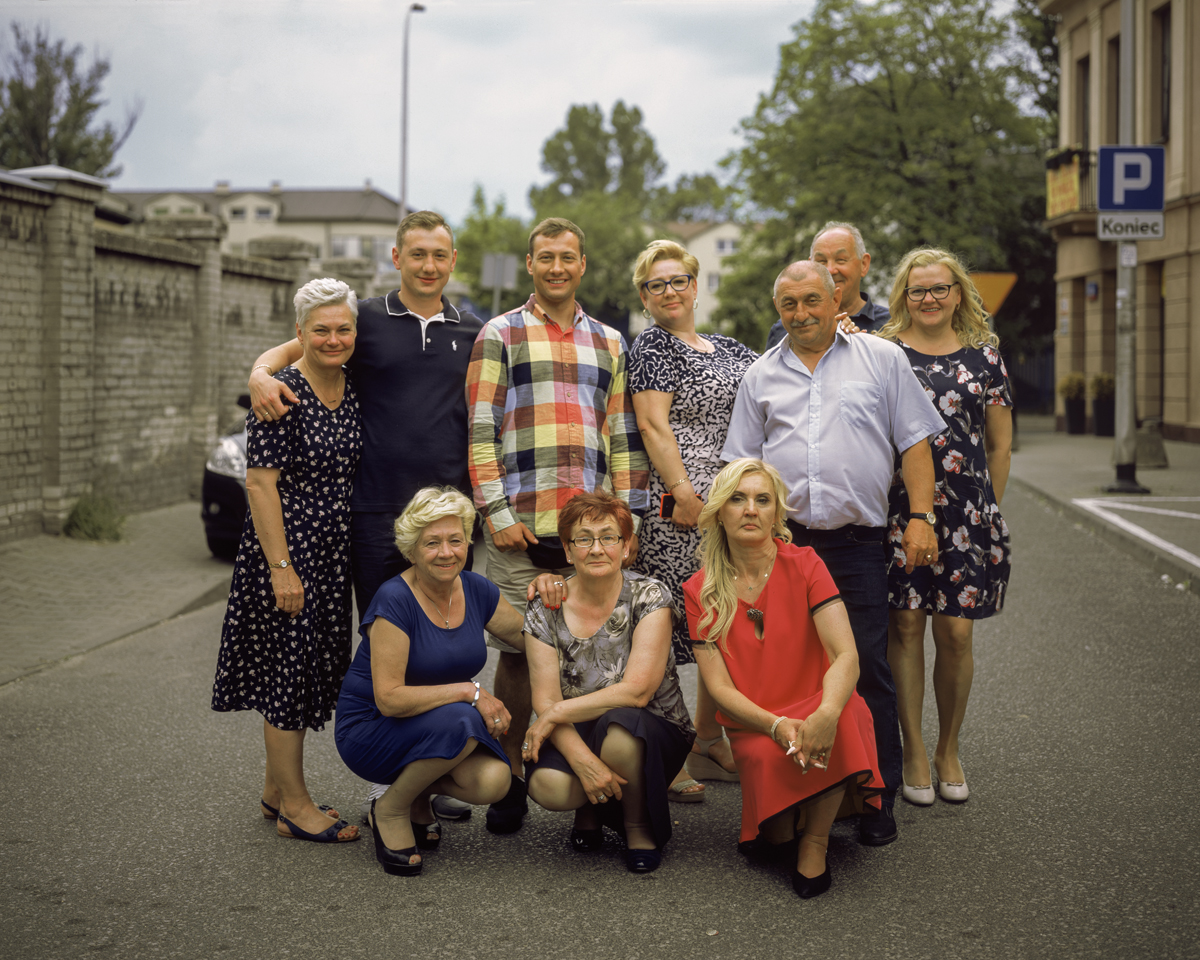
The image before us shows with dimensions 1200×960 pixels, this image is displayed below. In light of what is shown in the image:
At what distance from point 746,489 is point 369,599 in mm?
1490

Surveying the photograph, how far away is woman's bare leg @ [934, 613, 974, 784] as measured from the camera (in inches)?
182

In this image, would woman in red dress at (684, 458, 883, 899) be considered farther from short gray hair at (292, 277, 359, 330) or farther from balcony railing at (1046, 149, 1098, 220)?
balcony railing at (1046, 149, 1098, 220)

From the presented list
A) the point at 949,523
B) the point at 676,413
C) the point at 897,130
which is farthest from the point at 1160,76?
the point at 676,413

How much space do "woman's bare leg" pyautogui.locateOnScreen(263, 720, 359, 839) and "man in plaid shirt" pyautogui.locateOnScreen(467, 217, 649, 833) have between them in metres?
0.73

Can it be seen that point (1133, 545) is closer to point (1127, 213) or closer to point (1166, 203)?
point (1127, 213)

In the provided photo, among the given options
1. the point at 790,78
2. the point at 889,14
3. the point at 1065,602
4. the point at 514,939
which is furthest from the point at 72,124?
the point at 514,939

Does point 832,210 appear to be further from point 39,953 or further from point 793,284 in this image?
point 39,953

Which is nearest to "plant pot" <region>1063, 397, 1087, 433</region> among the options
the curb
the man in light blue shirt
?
the curb

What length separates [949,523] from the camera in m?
4.61

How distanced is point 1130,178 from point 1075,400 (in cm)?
1329

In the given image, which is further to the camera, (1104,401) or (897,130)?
(897,130)

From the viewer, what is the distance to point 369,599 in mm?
4469

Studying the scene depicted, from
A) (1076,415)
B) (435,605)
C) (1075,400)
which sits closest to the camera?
(435,605)

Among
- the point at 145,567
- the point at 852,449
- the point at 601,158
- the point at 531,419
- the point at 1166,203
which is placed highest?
the point at 601,158
